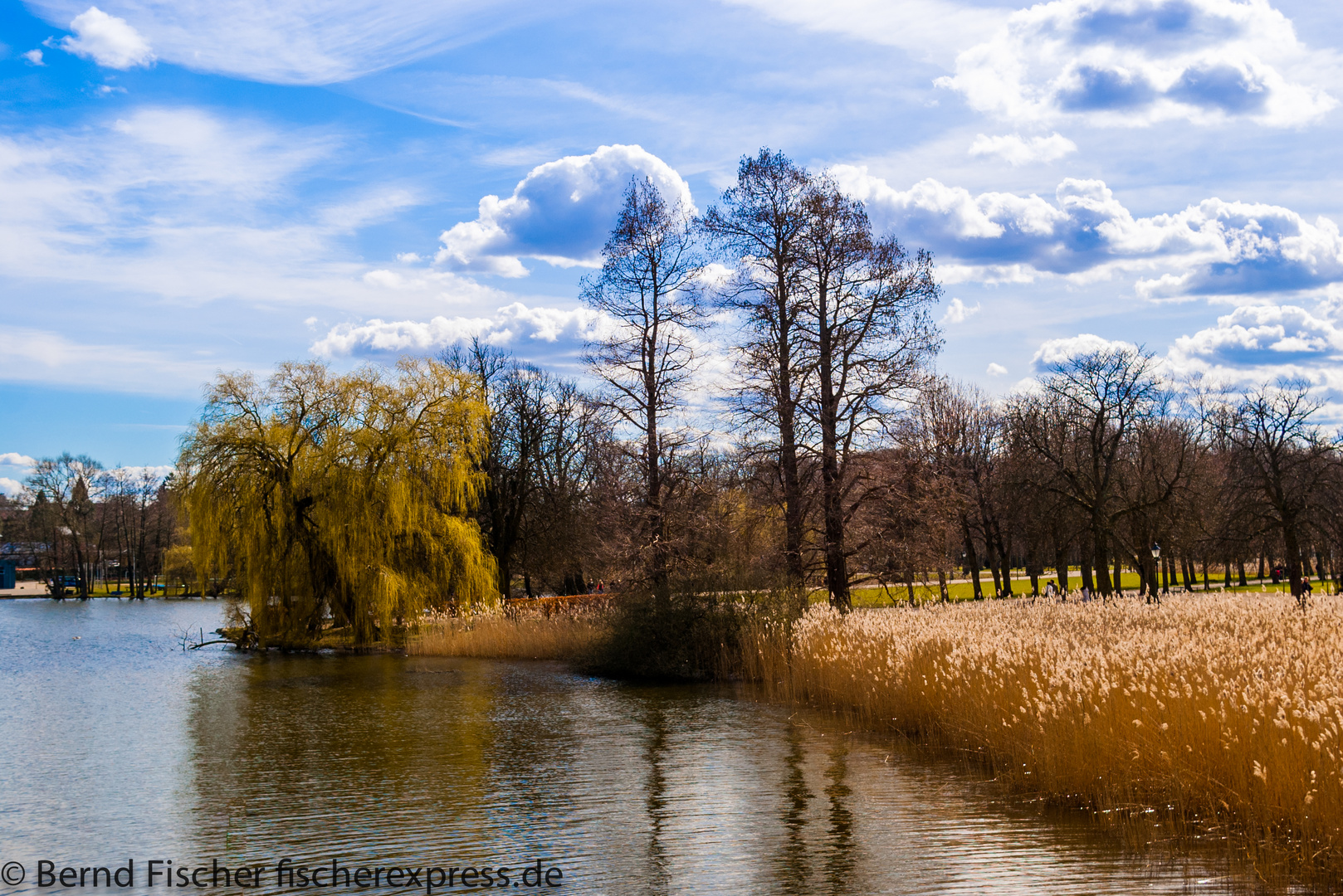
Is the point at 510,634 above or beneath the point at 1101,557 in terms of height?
beneath

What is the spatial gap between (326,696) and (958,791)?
618 inches

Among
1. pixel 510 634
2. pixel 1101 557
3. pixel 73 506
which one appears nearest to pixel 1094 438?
pixel 1101 557

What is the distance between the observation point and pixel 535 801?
1175 cm

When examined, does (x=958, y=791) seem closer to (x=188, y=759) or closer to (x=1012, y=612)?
(x=1012, y=612)

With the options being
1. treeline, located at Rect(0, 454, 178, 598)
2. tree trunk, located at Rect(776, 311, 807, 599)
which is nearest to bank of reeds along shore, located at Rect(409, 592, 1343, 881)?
tree trunk, located at Rect(776, 311, 807, 599)

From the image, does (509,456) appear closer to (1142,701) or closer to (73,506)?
(1142,701)

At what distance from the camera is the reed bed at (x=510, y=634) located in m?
29.6

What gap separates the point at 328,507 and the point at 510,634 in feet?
26.1

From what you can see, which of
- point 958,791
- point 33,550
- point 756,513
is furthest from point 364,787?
point 33,550

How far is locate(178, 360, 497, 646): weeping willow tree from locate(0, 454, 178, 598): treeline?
203 ft

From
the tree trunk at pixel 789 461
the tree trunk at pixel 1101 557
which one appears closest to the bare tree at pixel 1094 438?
the tree trunk at pixel 1101 557

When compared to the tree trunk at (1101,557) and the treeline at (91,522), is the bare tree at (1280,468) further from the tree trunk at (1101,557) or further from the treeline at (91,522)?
the treeline at (91,522)

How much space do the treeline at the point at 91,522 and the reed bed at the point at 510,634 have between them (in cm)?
6641

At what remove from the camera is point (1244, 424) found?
3431cm
